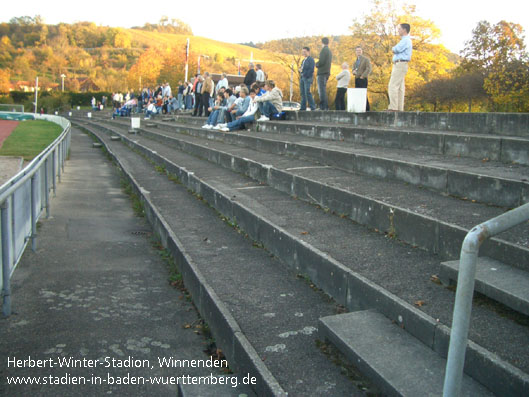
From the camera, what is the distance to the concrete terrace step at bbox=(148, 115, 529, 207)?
16.0 ft

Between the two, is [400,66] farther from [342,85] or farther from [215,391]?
[215,391]

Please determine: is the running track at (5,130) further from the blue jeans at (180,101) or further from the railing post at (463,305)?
the railing post at (463,305)

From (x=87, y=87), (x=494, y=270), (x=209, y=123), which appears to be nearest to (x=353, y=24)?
(x=209, y=123)

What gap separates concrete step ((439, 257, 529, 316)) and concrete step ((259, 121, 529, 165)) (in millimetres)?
3028

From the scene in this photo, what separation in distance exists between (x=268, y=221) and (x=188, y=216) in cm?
217

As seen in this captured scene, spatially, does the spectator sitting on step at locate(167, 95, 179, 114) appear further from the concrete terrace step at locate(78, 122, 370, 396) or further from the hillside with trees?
the concrete terrace step at locate(78, 122, 370, 396)

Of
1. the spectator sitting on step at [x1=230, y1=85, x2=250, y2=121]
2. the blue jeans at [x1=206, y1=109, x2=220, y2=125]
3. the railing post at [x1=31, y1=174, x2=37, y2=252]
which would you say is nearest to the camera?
the railing post at [x1=31, y1=174, x2=37, y2=252]

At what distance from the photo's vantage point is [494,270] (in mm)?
3484

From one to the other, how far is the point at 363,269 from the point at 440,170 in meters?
2.23

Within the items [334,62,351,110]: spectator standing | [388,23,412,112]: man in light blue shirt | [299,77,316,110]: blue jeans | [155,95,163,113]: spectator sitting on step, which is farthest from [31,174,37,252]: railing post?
[155,95,163,113]: spectator sitting on step

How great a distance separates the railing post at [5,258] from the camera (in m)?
4.47

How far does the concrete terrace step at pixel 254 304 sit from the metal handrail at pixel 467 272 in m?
1.07

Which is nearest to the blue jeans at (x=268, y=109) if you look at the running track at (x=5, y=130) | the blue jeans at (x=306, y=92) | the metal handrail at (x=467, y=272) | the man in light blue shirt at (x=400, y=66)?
the blue jeans at (x=306, y=92)

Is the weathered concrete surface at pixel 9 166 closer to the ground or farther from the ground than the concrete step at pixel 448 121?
closer to the ground
